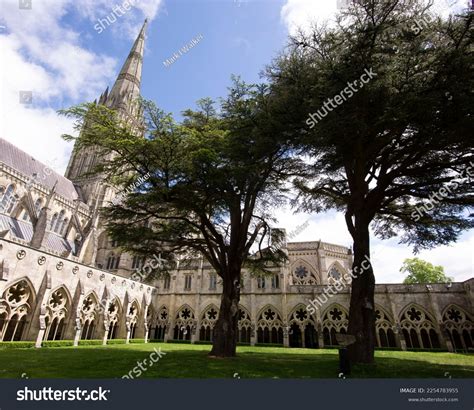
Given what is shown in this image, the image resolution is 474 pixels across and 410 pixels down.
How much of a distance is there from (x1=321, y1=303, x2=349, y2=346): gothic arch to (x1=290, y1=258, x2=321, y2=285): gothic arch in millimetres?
5370

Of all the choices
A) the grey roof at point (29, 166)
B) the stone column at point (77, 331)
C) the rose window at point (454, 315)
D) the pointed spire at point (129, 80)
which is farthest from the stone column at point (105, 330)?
the pointed spire at point (129, 80)

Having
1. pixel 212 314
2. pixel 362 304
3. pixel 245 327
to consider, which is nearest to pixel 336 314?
pixel 245 327

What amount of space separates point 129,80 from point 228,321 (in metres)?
45.9

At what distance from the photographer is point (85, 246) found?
2670 cm

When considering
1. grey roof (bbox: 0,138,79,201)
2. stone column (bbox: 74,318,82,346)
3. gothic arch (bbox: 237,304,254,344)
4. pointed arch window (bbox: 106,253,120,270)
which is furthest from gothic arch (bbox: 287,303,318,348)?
grey roof (bbox: 0,138,79,201)

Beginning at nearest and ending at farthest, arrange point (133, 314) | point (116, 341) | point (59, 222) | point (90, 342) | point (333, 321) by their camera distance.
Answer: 1. point (90, 342)
2. point (116, 341)
3. point (333, 321)
4. point (133, 314)
5. point (59, 222)

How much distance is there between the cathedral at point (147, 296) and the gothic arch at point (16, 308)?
46 mm

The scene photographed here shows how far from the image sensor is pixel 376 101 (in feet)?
23.7

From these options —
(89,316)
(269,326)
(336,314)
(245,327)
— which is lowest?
(245,327)

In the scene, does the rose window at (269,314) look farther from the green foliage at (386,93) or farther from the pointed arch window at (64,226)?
the pointed arch window at (64,226)

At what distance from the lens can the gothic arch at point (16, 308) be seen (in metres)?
12.7

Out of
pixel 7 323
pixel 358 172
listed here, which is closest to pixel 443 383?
pixel 358 172

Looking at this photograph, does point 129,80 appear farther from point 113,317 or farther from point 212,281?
point 113,317

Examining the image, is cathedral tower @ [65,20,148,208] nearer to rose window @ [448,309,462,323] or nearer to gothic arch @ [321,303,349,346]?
gothic arch @ [321,303,349,346]
